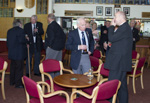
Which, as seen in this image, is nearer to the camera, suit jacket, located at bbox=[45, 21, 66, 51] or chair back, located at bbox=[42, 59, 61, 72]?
chair back, located at bbox=[42, 59, 61, 72]

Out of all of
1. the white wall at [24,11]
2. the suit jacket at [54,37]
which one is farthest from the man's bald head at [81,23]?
the white wall at [24,11]

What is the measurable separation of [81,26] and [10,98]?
223cm

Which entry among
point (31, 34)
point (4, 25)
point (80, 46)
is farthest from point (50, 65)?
point (4, 25)

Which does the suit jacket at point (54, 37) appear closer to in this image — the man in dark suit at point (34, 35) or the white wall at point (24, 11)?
the man in dark suit at point (34, 35)

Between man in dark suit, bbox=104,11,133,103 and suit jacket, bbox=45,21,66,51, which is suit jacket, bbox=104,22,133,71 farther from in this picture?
suit jacket, bbox=45,21,66,51

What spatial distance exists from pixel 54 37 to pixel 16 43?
38.0 inches

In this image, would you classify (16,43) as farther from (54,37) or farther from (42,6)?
(42,6)

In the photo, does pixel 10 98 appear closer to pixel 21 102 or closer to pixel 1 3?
pixel 21 102

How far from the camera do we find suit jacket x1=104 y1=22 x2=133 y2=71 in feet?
9.16

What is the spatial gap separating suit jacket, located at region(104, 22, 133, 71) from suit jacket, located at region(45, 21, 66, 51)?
192 centimetres

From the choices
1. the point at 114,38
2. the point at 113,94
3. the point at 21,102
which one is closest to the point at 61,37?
the point at 21,102

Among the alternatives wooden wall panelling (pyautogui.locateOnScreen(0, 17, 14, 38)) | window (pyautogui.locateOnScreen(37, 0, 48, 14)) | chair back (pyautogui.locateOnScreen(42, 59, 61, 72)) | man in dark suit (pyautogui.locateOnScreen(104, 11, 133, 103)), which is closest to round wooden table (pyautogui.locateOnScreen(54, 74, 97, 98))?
man in dark suit (pyautogui.locateOnScreen(104, 11, 133, 103))

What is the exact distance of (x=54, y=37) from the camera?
179 inches

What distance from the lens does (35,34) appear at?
18.6 feet
